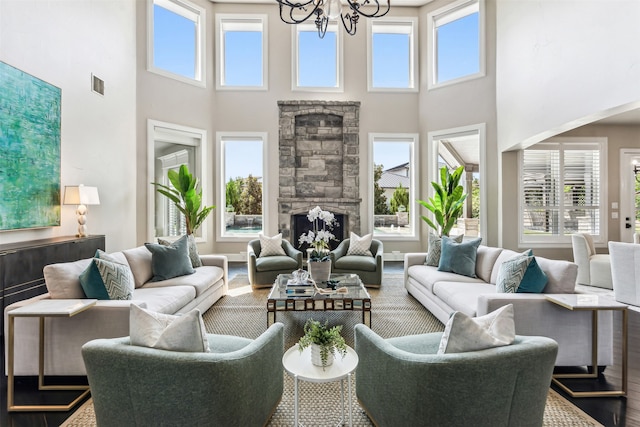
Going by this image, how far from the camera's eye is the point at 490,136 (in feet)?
20.5

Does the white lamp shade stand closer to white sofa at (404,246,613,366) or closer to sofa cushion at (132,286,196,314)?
sofa cushion at (132,286,196,314)

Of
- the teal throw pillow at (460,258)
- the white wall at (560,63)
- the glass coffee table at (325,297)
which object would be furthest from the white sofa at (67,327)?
the white wall at (560,63)

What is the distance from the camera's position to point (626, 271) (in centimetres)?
411

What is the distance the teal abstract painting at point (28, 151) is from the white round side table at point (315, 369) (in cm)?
355

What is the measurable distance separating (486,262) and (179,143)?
6.08m

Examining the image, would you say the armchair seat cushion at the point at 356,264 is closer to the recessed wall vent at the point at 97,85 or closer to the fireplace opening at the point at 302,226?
the fireplace opening at the point at 302,226

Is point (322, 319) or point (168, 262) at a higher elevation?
point (168, 262)

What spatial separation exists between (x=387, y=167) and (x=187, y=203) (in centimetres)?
428

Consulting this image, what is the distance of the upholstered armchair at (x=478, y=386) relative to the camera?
137 cm

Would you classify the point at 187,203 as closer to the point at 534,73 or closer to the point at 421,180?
the point at 421,180

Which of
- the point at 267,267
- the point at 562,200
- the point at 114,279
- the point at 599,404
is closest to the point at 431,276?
the point at 599,404

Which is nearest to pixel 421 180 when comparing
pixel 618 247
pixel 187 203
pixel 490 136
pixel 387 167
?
pixel 387 167

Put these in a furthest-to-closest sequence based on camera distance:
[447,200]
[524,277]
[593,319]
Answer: [447,200] < [524,277] < [593,319]

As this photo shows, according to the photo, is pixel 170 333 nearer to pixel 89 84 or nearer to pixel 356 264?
pixel 356 264
